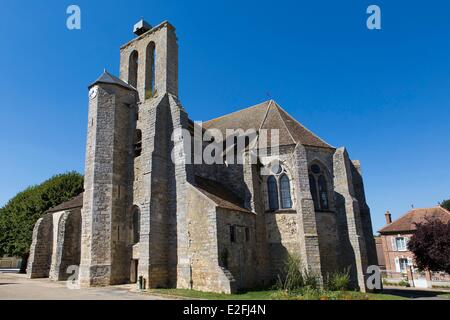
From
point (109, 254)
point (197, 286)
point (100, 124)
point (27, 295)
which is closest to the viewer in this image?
Result: point (27, 295)

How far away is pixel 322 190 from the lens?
19469 mm

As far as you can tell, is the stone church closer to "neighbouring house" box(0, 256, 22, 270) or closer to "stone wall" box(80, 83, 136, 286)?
"stone wall" box(80, 83, 136, 286)

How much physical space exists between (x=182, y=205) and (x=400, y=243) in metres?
29.2

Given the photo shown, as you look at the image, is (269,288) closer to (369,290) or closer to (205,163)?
(369,290)

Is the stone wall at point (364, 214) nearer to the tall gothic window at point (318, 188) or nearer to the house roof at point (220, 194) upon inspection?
the tall gothic window at point (318, 188)

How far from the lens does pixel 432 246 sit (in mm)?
22359

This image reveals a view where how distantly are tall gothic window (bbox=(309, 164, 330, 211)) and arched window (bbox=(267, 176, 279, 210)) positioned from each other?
220 centimetres

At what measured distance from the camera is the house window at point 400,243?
34.6 meters

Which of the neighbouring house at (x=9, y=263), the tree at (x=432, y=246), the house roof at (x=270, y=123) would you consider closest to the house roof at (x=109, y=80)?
the house roof at (x=270, y=123)

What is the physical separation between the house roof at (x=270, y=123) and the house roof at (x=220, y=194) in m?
4.32

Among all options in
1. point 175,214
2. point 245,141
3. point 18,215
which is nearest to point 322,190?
point 245,141

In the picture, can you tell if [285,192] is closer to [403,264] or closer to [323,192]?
[323,192]

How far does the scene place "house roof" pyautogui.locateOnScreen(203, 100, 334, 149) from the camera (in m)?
20.1

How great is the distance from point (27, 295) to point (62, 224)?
7.92 m
